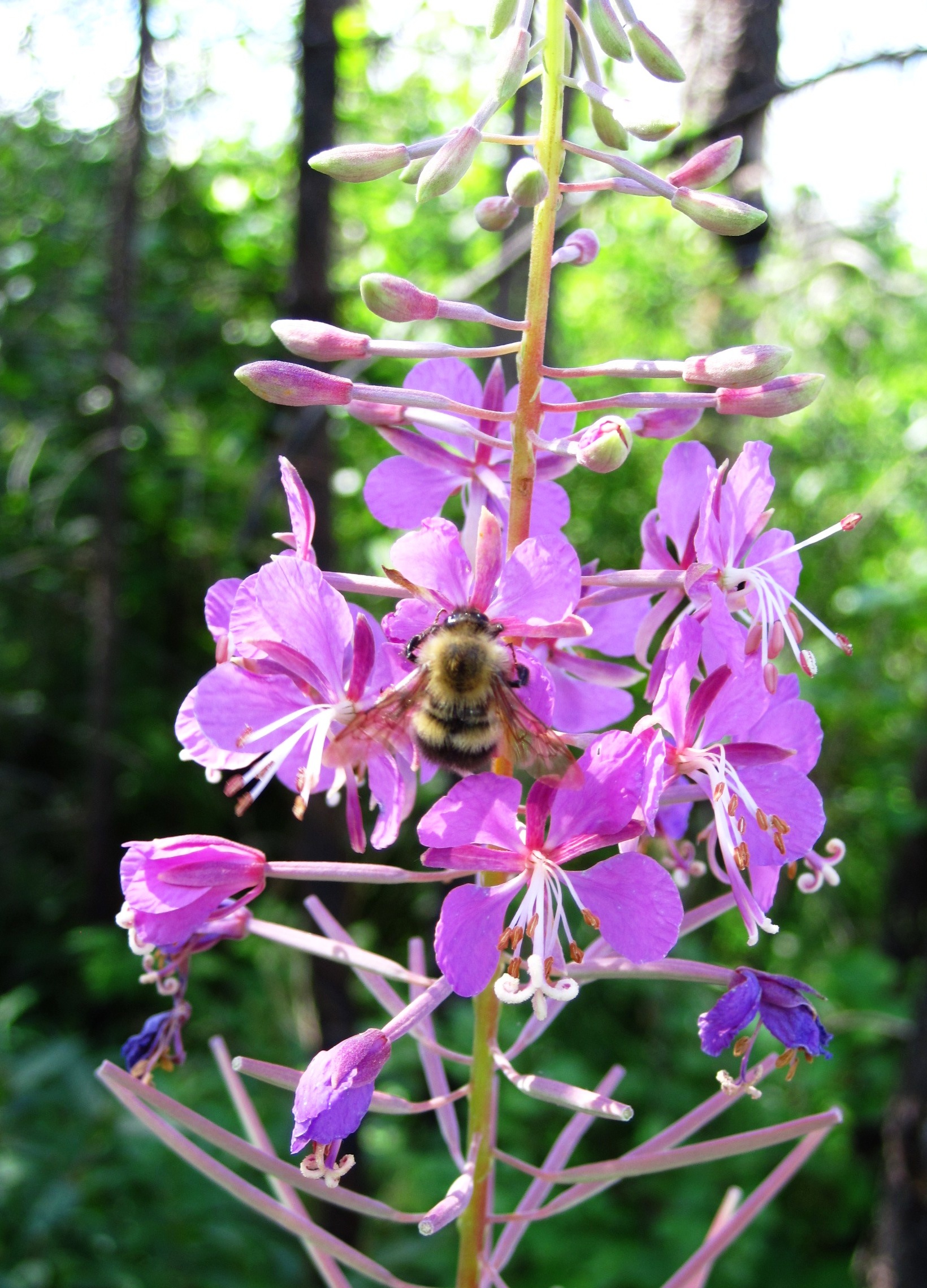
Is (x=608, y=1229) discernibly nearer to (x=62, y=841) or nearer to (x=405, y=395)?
(x=405, y=395)

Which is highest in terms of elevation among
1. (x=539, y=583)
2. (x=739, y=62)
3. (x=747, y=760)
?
(x=739, y=62)

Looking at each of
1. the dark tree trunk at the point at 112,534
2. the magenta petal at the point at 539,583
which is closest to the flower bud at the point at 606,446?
the magenta petal at the point at 539,583

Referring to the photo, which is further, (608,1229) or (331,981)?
(331,981)

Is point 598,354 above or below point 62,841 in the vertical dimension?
above

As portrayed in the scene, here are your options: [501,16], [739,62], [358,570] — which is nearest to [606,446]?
[501,16]

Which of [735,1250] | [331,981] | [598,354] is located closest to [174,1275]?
[331,981]

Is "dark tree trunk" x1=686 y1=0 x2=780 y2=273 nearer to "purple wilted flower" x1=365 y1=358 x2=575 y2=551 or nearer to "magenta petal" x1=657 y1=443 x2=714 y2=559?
"purple wilted flower" x1=365 y1=358 x2=575 y2=551

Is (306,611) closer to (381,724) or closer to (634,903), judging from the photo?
(381,724)
